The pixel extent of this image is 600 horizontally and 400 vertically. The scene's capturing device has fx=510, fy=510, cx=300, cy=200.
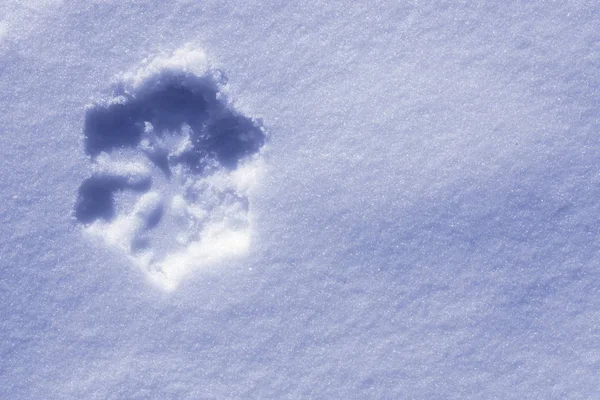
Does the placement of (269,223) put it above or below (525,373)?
above

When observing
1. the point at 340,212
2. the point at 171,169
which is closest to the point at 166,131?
the point at 171,169

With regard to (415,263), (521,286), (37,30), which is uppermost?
(37,30)

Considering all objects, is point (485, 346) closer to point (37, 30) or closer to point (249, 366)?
point (249, 366)

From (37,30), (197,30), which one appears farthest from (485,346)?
(37,30)

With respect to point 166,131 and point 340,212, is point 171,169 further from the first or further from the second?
point 340,212
